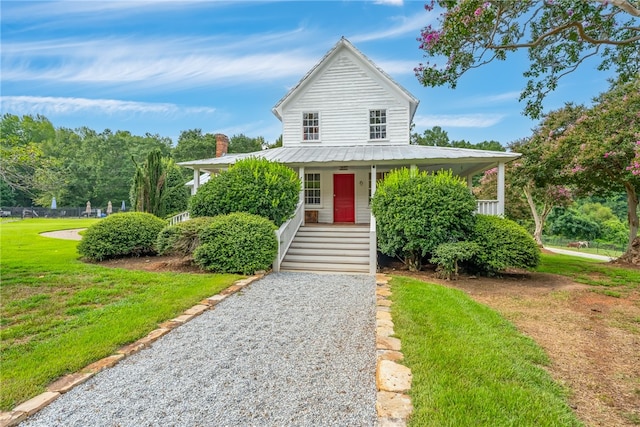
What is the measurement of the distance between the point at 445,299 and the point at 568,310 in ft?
6.90

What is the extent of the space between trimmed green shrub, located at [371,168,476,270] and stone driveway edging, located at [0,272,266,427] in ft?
17.2

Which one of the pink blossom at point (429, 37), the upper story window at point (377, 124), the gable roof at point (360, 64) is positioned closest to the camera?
the pink blossom at point (429, 37)

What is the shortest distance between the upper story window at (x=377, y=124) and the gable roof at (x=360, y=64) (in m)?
1.14

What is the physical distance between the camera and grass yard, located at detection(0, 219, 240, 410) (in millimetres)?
3518

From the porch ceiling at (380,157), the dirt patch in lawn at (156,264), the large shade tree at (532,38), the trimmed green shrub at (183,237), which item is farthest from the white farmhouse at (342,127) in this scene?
the large shade tree at (532,38)

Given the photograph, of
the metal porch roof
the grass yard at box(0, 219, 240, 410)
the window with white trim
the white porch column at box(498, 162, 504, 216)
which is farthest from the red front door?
the grass yard at box(0, 219, 240, 410)

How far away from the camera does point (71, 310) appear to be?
5.43m

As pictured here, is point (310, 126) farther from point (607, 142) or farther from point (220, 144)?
point (607, 142)

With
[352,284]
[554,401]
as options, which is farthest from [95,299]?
[554,401]

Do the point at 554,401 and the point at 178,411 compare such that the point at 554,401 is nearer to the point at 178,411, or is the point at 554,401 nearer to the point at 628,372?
the point at 628,372

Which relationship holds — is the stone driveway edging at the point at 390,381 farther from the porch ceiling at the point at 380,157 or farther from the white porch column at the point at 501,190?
the white porch column at the point at 501,190

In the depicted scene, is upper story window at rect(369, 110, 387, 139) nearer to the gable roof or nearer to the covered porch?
the covered porch

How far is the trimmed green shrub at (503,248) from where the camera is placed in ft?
27.6

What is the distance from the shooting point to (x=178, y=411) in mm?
2805
